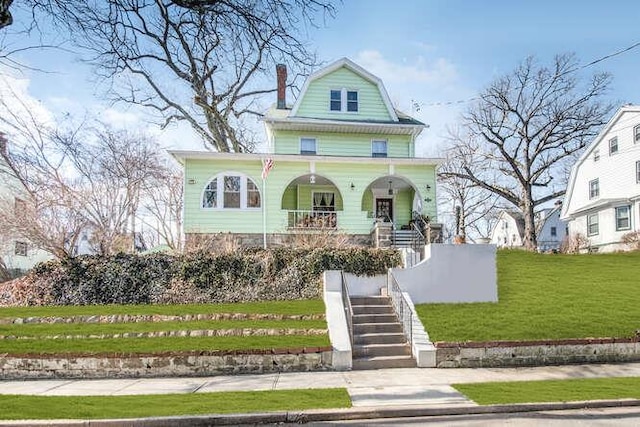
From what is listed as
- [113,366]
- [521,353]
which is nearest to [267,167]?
[113,366]

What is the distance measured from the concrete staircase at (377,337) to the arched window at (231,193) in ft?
24.8

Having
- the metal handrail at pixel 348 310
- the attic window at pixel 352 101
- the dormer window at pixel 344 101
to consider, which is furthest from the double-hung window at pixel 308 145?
the metal handrail at pixel 348 310

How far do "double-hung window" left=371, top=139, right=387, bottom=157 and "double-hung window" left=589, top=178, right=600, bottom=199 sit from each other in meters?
15.2

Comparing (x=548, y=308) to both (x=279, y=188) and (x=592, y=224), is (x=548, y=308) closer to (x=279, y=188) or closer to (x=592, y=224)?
(x=279, y=188)

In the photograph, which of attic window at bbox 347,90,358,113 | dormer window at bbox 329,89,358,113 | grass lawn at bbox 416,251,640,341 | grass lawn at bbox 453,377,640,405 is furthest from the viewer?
attic window at bbox 347,90,358,113

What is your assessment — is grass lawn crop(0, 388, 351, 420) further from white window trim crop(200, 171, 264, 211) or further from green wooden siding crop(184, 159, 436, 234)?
white window trim crop(200, 171, 264, 211)

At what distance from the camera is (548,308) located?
12.0 meters

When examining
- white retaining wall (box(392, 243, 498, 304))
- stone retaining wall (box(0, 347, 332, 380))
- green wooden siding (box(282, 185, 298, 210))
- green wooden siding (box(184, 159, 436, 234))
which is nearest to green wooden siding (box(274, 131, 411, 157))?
green wooden siding (box(282, 185, 298, 210))

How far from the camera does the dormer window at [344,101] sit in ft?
74.5

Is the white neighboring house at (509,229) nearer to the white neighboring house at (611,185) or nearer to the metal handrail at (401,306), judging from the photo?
the white neighboring house at (611,185)

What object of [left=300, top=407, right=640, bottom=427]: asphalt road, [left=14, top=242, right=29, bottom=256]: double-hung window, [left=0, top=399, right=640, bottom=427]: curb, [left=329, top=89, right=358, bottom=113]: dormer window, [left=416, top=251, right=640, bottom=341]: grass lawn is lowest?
[left=300, top=407, right=640, bottom=427]: asphalt road

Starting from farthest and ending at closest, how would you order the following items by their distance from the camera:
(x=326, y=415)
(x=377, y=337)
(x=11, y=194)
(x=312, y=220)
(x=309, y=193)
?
1. (x=309, y=193)
2. (x=11, y=194)
3. (x=312, y=220)
4. (x=377, y=337)
5. (x=326, y=415)

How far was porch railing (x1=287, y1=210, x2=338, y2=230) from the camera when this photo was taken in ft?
58.2

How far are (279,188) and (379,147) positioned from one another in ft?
22.3
